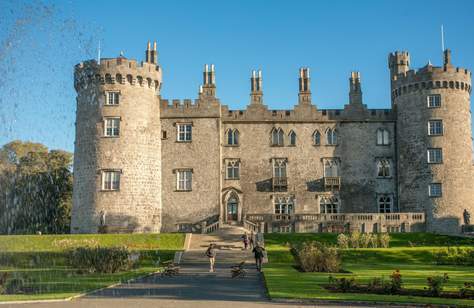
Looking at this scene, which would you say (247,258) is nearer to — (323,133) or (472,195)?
(323,133)

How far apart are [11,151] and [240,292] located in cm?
5241

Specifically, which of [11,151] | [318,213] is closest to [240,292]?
[318,213]

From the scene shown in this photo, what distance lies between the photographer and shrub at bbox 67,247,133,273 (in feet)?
89.7

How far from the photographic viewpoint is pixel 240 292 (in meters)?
20.1

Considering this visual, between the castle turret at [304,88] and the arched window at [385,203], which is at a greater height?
the castle turret at [304,88]

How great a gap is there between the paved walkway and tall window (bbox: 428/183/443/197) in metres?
20.7

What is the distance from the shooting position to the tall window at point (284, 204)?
48.2 metres

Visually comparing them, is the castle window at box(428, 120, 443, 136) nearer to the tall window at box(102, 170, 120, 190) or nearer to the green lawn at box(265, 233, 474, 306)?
the green lawn at box(265, 233, 474, 306)

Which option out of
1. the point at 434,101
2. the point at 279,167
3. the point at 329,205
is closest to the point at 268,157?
the point at 279,167

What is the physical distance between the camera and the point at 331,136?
161 ft

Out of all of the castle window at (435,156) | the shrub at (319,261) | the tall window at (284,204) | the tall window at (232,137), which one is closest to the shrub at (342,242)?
the shrub at (319,261)

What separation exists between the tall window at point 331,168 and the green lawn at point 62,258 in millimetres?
14587

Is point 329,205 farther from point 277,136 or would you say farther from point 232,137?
point 232,137

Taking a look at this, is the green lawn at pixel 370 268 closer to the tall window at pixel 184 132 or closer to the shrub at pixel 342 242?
the shrub at pixel 342 242
